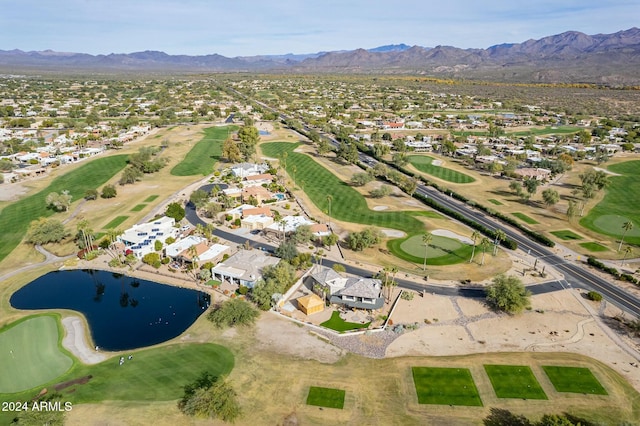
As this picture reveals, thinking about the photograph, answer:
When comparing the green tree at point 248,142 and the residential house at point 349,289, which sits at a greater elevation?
the green tree at point 248,142

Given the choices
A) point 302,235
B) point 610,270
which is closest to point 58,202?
point 302,235

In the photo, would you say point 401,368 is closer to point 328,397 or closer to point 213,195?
point 328,397

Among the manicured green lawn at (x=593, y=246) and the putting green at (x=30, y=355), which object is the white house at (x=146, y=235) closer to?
the putting green at (x=30, y=355)

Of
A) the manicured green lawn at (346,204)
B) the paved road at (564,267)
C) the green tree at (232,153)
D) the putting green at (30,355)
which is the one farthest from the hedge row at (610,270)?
the green tree at (232,153)

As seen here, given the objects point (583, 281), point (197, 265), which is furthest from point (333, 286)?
point (583, 281)

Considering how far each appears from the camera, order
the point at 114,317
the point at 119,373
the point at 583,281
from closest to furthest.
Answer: the point at 119,373, the point at 114,317, the point at 583,281

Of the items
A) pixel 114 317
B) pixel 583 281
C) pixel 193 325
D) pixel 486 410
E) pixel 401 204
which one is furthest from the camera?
pixel 401 204

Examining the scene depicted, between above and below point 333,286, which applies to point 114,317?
below
